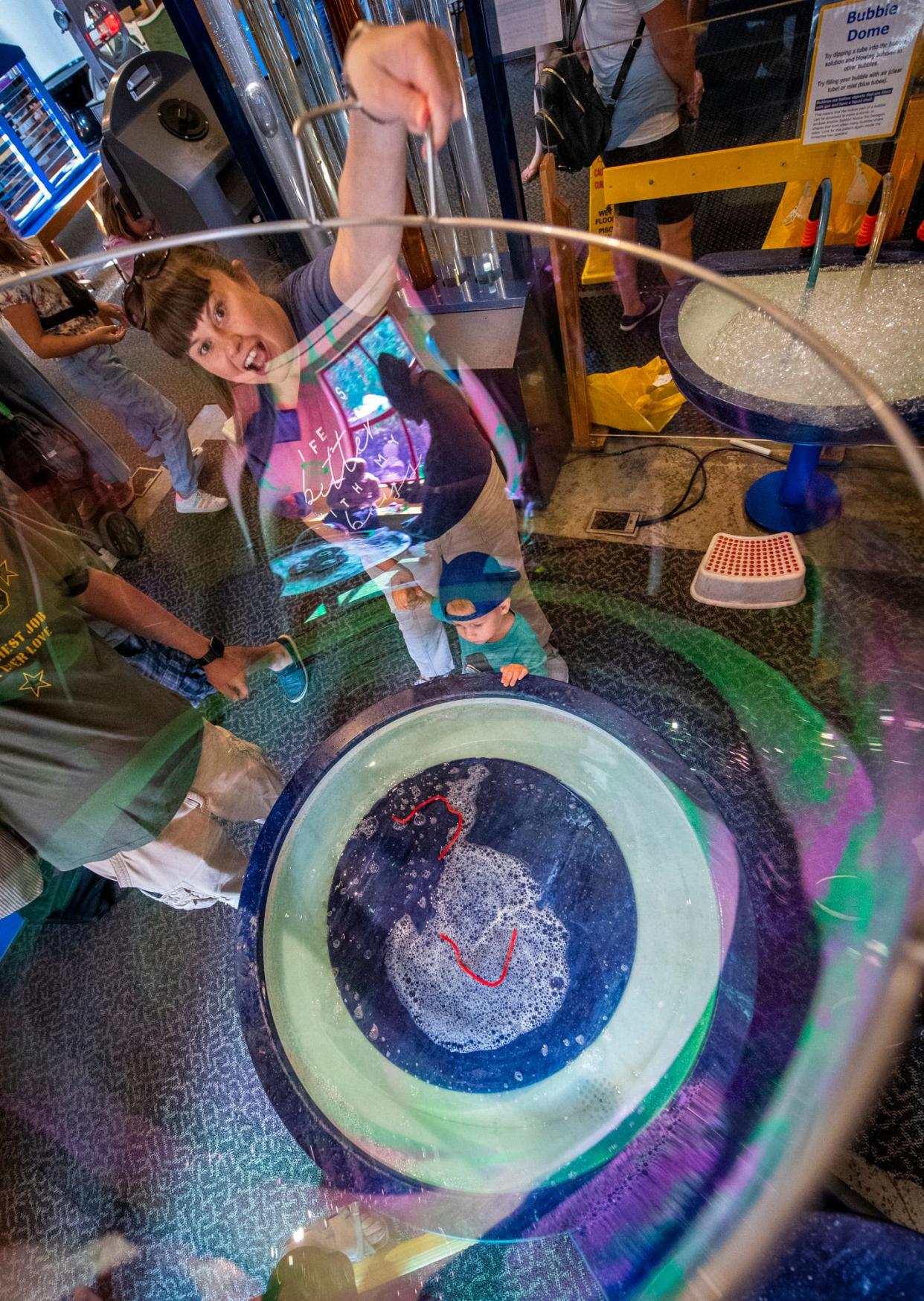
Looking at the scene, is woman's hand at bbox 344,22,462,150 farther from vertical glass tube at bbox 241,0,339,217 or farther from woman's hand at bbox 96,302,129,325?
woman's hand at bbox 96,302,129,325

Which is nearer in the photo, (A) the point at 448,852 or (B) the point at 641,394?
(A) the point at 448,852

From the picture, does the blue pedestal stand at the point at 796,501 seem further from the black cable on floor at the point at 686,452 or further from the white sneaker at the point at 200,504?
the white sneaker at the point at 200,504

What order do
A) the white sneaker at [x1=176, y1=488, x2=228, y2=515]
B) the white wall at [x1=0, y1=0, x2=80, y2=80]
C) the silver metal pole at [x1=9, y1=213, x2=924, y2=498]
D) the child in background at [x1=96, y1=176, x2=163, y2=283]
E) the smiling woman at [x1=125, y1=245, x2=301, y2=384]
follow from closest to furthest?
the silver metal pole at [x1=9, y1=213, x2=924, y2=498] → the smiling woman at [x1=125, y1=245, x2=301, y2=384] → the child in background at [x1=96, y1=176, x2=163, y2=283] → the white sneaker at [x1=176, y1=488, x2=228, y2=515] → the white wall at [x1=0, y1=0, x2=80, y2=80]

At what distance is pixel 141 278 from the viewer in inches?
33.9

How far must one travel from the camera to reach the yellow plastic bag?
172cm

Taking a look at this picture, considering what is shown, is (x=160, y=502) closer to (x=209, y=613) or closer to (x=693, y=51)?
(x=209, y=613)

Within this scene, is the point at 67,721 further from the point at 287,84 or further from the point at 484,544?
the point at 287,84

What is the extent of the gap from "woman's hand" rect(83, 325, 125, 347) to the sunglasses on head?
3.14ft

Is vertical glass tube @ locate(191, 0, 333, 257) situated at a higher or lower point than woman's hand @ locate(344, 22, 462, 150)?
lower

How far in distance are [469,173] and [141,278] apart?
1028mm

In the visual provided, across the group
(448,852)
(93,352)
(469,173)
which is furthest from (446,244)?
(448,852)

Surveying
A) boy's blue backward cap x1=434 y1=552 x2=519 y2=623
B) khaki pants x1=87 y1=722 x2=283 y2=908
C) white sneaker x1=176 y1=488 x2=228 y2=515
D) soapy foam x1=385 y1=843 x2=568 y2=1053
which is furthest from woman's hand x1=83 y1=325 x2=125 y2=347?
soapy foam x1=385 y1=843 x2=568 y2=1053

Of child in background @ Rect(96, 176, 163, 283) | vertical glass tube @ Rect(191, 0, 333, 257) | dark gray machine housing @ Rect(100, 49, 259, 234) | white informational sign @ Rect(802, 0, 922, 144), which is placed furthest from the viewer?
dark gray machine housing @ Rect(100, 49, 259, 234)

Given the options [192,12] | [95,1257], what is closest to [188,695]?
[95,1257]
